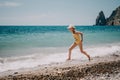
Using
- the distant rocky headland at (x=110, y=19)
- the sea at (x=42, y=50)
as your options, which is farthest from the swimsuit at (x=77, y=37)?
the distant rocky headland at (x=110, y=19)

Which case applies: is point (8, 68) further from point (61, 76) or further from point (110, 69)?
point (110, 69)

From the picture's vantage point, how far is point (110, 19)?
16625cm

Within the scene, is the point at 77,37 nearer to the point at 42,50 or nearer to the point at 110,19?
the point at 42,50

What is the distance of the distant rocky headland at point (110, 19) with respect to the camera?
6181 inches

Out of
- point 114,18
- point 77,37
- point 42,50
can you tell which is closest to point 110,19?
point 114,18

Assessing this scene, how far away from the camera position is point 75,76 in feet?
27.1

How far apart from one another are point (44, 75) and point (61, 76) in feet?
2.23

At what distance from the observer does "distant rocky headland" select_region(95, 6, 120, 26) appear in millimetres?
157000

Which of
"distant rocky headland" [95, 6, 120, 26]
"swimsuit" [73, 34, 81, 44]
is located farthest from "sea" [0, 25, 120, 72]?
"distant rocky headland" [95, 6, 120, 26]

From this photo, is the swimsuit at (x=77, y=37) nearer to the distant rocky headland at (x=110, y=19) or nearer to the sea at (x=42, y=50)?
the sea at (x=42, y=50)

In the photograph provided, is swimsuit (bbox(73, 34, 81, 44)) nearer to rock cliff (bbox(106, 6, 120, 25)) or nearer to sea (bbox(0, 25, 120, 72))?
sea (bbox(0, 25, 120, 72))

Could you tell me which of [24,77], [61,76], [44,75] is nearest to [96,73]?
[61,76]

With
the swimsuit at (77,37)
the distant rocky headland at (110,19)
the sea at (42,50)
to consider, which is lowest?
the sea at (42,50)

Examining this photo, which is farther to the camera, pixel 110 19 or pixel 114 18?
pixel 110 19
